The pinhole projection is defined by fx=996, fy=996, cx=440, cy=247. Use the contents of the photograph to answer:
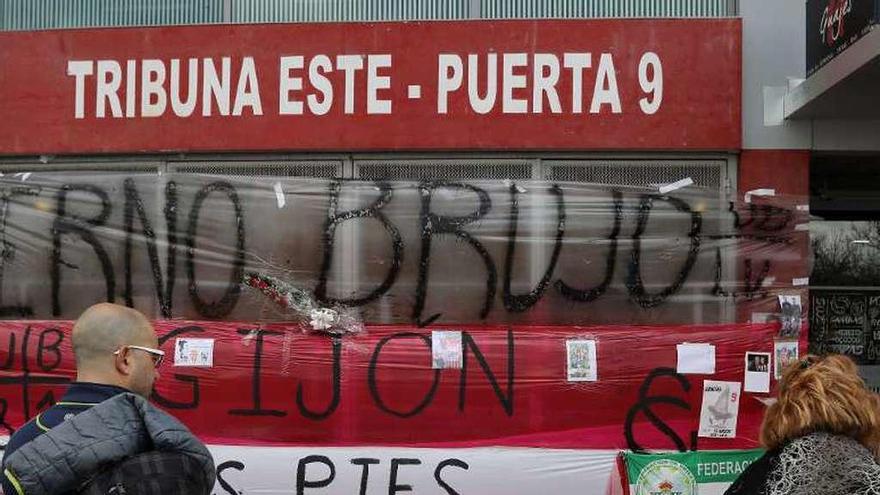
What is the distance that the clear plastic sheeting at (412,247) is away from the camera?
616 cm

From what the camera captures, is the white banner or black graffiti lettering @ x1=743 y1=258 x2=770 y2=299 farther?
black graffiti lettering @ x1=743 y1=258 x2=770 y2=299

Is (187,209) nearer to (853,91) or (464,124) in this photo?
(464,124)

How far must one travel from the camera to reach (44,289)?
20.7 feet

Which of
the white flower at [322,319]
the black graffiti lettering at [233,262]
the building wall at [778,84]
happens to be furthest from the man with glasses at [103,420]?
the building wall at [778,84]

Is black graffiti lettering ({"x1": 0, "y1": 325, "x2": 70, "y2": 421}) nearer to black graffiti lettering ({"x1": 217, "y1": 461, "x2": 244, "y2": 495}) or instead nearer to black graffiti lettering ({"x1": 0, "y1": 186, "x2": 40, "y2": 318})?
black graffiti lettering ({"x1": 0, "y1": 186, "x2": 40, "y2": 318})

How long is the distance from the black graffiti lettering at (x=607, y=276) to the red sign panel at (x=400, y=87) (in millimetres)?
683

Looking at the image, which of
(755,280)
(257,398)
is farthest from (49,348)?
(755,280)

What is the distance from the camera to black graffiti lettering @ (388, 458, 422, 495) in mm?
5559

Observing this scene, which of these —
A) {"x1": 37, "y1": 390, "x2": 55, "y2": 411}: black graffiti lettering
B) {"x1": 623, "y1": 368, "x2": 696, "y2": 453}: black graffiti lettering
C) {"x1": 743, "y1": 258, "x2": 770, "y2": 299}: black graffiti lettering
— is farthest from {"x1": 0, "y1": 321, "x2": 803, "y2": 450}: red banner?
{"x1": 37, "y1": 390, "x2": 55, "y2": 411}: black graffiti lettering

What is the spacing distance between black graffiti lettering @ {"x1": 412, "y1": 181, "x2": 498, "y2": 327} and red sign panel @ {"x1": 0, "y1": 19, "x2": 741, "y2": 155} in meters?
0.62

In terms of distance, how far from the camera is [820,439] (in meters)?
2.81

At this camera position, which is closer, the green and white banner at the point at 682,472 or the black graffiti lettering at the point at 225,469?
the green and white banner at the point at 682,472

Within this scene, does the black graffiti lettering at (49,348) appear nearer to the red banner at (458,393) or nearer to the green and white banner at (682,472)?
the red banner at (458,393)

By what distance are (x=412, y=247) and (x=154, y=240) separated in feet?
5.30
